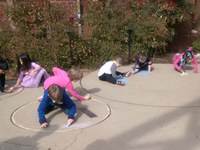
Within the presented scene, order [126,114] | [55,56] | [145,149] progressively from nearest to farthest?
[145,149]
[126,114]
[55,56]

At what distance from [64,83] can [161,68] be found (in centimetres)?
359

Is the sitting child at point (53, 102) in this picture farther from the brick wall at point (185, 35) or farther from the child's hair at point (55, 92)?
the brick wall at point (185, 35)

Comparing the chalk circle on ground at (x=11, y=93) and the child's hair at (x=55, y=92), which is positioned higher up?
the child's hair at (x=55, y=92)

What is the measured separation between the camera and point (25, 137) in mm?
4316

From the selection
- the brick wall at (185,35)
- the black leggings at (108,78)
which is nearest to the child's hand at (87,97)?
the black leggings at (108,78)

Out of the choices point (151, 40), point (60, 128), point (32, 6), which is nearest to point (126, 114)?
point (60, 128)

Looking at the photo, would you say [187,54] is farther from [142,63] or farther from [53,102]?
[53,102]

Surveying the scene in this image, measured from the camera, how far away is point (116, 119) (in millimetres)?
4832

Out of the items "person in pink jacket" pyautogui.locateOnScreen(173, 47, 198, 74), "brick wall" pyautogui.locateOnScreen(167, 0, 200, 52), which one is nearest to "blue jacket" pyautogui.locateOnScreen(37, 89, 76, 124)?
"person in pink jacket" pyautogui.locateOnScreen(173, 47, 198, 74)

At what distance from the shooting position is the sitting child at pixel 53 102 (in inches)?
175

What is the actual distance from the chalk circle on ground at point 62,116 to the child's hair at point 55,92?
0.48m

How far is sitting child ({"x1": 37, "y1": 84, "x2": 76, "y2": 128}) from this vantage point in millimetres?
4437

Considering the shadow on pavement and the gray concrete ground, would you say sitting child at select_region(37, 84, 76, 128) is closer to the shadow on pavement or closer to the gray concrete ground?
the gray concrete ground

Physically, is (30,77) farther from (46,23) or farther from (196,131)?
(196,131)
